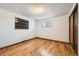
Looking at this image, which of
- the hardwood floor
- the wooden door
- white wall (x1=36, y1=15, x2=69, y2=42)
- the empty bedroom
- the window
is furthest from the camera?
the window

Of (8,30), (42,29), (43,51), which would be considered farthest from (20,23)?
(43,51)

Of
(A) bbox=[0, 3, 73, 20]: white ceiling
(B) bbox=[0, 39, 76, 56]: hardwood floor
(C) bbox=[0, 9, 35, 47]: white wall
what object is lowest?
(B) bbox=[0, 39, 76, 56]: hardwood floor

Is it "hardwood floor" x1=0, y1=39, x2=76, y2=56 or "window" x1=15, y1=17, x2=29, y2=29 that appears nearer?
"hardwood floor" x1=0, y1=39, x2=76, y2=56

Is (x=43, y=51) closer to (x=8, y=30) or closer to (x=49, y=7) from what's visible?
(x=49, y=7)

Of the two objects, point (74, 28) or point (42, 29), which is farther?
point (42, 29)

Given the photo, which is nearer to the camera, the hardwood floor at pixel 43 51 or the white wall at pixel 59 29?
the hardwood floor at pixel 43 51

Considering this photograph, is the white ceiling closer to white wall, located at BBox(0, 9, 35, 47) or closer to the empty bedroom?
the empty bedroom

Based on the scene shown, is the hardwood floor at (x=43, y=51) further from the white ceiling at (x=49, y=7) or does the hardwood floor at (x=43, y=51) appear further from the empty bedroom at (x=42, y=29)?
the white ceiling at (x=49, y=7)

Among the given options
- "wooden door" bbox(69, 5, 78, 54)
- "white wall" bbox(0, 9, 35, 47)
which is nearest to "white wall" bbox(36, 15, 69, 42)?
"wooden door" bbox(69, 5, 78, 54)

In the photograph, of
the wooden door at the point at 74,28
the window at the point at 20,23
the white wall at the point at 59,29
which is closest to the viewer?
the wooden door at the point at 74,28

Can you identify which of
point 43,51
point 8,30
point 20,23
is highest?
point 20,23

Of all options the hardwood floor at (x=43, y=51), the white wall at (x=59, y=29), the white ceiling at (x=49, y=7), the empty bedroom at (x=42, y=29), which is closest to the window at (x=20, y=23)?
the empty bedroom at (x=42, y=29)

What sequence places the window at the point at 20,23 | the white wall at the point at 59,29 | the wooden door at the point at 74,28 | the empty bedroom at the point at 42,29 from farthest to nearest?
the window at the point at 20,23
the white wall at the point at 59,29
the empty bedroom at the point at 42,29
the wooden door at the point at 74,28

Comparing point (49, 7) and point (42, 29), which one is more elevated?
point (49, 7)
